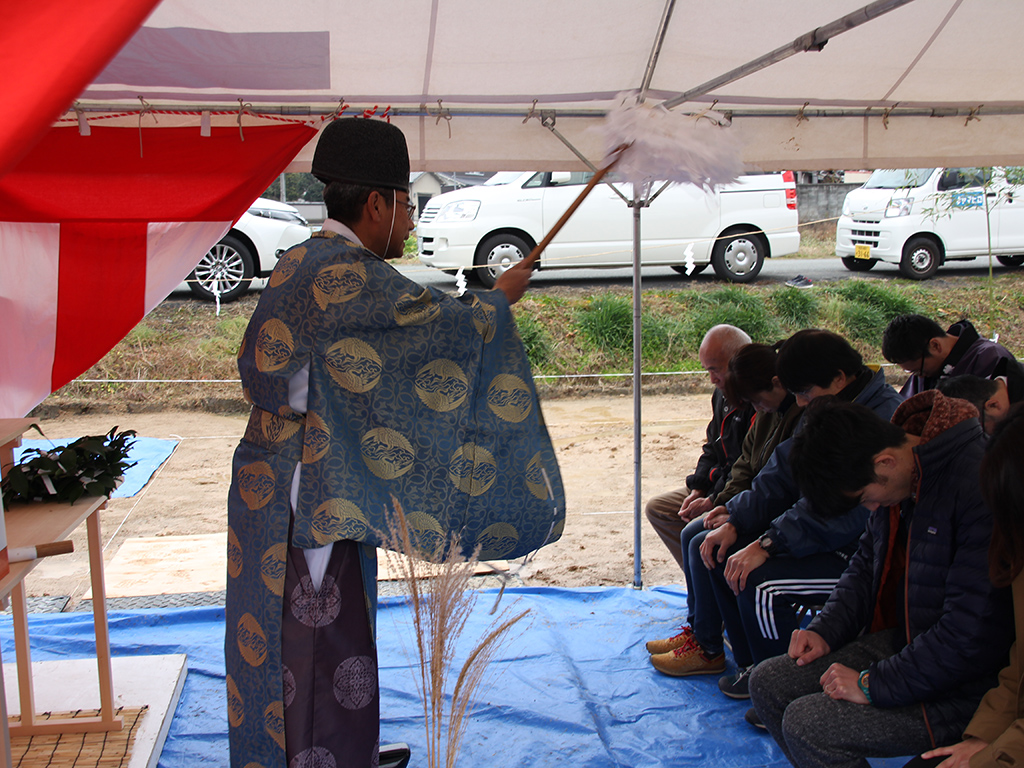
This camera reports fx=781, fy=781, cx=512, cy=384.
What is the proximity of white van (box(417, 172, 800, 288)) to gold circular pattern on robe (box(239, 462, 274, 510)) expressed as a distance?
604 centimetres

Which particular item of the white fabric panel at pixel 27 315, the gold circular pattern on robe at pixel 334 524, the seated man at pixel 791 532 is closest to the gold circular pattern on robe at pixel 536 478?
the gold circular pattern on robe at pixel 334 524

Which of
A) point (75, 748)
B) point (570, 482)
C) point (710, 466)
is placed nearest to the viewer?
point (75, 748)

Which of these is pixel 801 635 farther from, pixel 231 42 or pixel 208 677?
pixel 231 42

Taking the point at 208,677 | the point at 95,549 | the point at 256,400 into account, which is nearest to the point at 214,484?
the point at 208,677

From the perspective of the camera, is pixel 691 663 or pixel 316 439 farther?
pixel 691 663

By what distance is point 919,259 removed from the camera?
9242mm

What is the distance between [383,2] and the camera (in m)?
2.27

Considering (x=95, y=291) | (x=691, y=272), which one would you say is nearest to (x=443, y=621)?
(x=95, y=291)

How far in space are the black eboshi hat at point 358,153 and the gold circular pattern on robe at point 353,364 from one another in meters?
0.33

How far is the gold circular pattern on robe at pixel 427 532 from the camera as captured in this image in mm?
1521

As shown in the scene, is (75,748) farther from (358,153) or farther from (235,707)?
(358,153)

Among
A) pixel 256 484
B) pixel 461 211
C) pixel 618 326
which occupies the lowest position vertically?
pixel 256 484

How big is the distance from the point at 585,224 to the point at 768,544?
20.0 ft

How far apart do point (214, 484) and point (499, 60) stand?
376 cm
